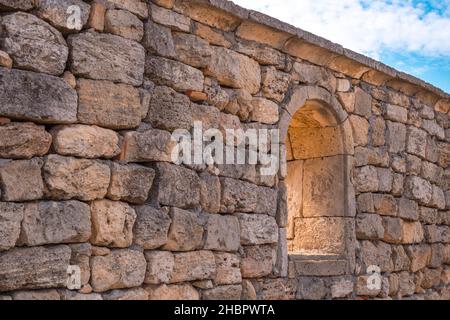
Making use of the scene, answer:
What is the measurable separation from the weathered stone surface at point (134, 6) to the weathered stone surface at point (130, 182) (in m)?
1.08

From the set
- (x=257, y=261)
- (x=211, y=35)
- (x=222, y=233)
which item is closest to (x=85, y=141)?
(x=222, y=233)

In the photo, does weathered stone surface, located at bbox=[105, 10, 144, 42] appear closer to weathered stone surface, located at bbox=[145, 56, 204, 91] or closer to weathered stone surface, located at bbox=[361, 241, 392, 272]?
weathered stone surface, located at bbox=[145, 56, 204, 91]

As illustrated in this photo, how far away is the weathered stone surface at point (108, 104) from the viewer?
3758 mm

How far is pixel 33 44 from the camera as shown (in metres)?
3.51

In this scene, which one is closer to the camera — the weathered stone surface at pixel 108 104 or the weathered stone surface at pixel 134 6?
the weathered stone surface at pixel 108 104

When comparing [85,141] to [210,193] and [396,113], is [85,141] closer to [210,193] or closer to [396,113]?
[210,193]

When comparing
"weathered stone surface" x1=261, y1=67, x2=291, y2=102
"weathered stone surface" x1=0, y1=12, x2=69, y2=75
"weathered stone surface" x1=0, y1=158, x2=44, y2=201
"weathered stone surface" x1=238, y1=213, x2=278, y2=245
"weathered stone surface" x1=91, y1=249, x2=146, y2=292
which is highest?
"weathered stone surface" x1=261, y1=67, x2=291, y2=102

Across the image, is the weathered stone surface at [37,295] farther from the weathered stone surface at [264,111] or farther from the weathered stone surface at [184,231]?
the weathered stone surface at [264,111]

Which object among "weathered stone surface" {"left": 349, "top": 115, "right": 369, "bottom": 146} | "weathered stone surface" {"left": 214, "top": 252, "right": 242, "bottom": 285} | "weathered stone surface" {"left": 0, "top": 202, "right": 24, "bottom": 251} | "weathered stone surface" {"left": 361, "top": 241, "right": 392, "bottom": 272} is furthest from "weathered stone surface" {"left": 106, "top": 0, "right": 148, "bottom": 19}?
"weathered stone surface" {"left": 361, "top": 241, "right": 392, "bottom": 272}

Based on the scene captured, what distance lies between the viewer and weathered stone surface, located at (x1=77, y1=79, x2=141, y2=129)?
3758 mm

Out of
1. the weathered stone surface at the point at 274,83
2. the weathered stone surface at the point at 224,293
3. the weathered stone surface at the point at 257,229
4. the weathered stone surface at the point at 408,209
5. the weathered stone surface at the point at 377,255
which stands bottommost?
the weathered stone surface at the point at 224,293

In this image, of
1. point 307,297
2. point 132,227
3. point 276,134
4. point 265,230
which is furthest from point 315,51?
point 132,227

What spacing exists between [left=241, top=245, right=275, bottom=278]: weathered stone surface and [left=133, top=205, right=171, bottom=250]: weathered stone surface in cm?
90

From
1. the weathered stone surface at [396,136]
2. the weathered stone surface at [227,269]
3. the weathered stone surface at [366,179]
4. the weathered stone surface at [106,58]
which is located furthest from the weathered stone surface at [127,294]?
the weathered stone surface at [396,136]
